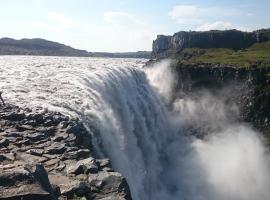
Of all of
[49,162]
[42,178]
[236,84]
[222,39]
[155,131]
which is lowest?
[155,131]

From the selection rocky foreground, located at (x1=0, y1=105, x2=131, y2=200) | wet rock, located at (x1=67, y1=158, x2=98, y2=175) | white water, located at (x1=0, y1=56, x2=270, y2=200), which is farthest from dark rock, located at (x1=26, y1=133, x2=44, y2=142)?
wet rock, located at (x1=67, y1=158, x2=98, y2=175)

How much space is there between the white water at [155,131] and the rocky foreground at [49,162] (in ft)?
10.3

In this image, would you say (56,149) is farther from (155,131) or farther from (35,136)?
(155,131)

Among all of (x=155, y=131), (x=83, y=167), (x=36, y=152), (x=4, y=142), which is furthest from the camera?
(x=155, y=131)

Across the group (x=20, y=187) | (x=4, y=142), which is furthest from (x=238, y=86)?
(x=20, y=187)

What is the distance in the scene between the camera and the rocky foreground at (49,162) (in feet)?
49.1

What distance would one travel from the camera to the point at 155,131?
62.4m

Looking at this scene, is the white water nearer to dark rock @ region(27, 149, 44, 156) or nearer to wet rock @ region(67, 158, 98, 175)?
dark rock @ region(27, 149, 44, 156)

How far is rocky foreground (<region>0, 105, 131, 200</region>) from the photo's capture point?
49.1 ft

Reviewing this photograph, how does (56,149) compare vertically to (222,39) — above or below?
below

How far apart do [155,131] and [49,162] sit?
40818 millimetres

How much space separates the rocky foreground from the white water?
3153mm

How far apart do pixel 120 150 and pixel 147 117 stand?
25334 millimetres

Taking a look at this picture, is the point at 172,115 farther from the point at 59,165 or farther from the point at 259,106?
the point at 59,165
